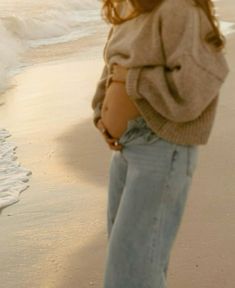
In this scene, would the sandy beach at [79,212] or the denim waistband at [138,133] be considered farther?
the sandy beach at [79,212]

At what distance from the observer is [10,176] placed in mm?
5121

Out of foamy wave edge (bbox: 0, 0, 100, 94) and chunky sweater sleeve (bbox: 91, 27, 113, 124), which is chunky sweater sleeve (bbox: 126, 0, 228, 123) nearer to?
chunky sweater sleeve (bbox: 91, 27, 113, 124)

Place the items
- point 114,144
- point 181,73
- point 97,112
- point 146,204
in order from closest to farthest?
point 181,73 < point 146,204 < point 114,144 < point 97,112

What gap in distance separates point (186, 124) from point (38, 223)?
6.72ft

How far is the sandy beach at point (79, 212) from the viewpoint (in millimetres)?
3412

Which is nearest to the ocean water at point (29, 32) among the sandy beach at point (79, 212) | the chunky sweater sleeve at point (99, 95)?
the sandy beach at point (79, 212)

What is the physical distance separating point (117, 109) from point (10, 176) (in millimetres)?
2919

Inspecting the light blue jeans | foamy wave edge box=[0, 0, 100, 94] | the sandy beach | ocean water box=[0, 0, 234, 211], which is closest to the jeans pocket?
the light blue jeans

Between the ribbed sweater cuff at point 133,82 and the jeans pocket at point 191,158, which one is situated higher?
the ribbed sweater cuff at point 133,82

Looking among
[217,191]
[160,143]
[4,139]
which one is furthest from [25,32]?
[160,143]

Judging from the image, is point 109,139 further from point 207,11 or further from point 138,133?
point 207,11

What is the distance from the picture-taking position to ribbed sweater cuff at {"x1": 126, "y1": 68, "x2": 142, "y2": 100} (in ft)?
7.21

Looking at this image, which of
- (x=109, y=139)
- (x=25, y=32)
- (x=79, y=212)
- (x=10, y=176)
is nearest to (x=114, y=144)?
(x=109, y=139)

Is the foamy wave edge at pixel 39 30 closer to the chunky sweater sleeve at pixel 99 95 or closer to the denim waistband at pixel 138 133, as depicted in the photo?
the chunky sweater sleeve at pixel 99 95
